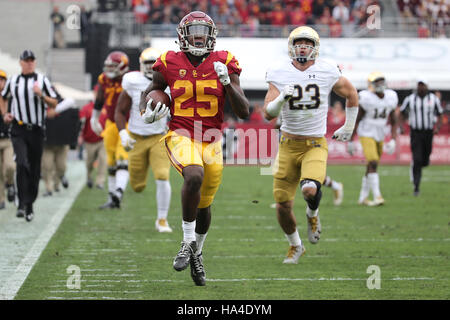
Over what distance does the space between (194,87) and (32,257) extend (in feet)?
7.46

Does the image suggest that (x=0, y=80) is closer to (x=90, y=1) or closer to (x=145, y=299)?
(x=145, y=299)

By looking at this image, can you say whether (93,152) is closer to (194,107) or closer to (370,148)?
(370,148)

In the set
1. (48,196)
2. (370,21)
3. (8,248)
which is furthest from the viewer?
(370,21)

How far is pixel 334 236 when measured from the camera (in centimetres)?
855

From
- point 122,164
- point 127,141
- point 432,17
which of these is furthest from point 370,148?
point 432,17

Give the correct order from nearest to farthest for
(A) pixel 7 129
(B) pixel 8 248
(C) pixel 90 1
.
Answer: (B) pixel 8 248 < (A) pixel 7 129 < (C) pixel 90 1

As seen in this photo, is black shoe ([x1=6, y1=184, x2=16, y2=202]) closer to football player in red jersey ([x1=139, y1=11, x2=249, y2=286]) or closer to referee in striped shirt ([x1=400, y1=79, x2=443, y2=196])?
football player in red jersey ([x1=139, y1=11, x2=249, y2=286])

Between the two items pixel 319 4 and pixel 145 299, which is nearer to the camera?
pixel 145 299

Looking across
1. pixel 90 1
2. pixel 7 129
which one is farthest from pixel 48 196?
pixel 90 1

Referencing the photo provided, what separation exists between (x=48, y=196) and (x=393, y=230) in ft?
18.2

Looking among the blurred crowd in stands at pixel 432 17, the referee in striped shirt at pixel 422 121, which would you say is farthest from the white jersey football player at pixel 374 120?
the blurred crowd in stands at pixel 432 17

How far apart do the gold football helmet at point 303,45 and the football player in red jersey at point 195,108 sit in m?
1.00

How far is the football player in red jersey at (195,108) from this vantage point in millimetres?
5633

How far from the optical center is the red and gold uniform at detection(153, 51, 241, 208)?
571 centimetres
